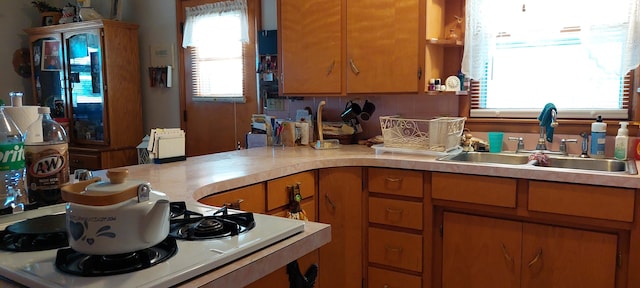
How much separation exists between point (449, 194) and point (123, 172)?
181 cm

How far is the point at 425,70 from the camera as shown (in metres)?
2.77

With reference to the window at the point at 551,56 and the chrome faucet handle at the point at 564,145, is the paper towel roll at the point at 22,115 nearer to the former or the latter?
the window at the point at 551,56

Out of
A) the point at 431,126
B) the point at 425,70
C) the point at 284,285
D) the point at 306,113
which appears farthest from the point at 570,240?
the point at 306,113

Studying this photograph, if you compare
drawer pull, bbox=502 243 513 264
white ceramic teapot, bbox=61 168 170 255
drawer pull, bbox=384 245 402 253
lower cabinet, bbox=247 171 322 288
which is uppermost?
white ceramic teapot, bbox=61 168 170 255

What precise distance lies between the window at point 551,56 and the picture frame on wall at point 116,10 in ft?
10.1

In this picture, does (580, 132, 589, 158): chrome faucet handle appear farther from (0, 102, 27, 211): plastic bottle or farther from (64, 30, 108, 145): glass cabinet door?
(64, 30, 108, 145): glass cabinet door

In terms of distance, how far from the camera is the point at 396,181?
8.46ft

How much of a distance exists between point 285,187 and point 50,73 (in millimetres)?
3501

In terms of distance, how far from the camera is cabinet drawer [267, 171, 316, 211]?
2289 millimetres

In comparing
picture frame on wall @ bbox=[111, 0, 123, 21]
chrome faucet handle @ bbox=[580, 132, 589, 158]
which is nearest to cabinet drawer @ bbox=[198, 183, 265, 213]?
chrome faucet handle @ bbox=[580, 132, 589, 158]

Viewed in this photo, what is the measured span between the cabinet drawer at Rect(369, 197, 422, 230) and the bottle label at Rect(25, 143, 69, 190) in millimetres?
1633

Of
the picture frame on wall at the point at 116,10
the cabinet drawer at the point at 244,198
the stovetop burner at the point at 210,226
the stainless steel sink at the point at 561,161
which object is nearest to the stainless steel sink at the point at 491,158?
the stainless steel sink at the point at 561,161

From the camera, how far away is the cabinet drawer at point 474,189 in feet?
7.43

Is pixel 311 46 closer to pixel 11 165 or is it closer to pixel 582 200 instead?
pixel 582 200
